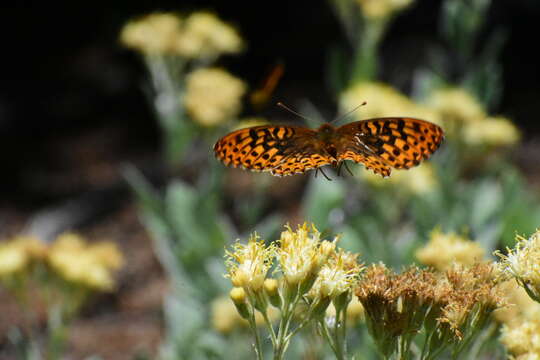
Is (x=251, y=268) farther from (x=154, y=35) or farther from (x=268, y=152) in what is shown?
(x=154, y=35)

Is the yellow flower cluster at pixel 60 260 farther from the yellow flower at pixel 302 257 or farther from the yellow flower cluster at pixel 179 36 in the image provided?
the yellow flower at pixel 302 257

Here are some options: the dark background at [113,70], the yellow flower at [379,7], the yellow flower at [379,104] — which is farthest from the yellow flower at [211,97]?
the dark background at [113,70]

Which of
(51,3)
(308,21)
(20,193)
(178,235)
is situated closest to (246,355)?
(178,235)

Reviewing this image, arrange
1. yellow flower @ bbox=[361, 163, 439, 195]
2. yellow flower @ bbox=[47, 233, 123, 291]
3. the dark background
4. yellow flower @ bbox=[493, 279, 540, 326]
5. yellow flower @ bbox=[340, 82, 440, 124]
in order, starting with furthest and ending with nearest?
1. the dark background
2. yellow flower @ bbox=[340, 82, 440, 124]
3. yellow flower @ bbox=[361, 163, 439, 195]
4. yellow flower @ bbox=[47, 233, 123, 291]
5. yellow flower @ bbox=[493, 279, 540, 326]

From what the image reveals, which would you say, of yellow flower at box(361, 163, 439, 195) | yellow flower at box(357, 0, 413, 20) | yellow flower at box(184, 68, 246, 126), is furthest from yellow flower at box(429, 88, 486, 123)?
yellow flower at box(184, 68, 246, 126)

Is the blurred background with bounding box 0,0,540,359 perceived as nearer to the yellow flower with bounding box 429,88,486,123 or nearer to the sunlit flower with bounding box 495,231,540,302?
the yellow flower with bounding box 429,88,486,123

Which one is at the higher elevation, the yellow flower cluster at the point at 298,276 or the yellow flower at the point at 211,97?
the yellow flower at the point at 211,97
